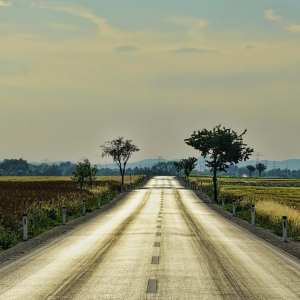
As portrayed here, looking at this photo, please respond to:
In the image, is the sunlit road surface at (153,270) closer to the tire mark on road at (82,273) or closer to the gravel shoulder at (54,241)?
the tire mark on road at (82,273)

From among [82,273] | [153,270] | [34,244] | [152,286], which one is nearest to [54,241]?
[34,244]

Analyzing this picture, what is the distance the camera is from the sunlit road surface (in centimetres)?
952

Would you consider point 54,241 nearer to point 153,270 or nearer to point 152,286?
point 153,270

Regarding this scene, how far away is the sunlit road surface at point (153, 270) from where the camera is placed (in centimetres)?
952

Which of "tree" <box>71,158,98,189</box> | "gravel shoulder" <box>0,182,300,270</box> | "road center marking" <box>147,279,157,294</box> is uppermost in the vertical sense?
"tree" <box>71,158,98,189</box>

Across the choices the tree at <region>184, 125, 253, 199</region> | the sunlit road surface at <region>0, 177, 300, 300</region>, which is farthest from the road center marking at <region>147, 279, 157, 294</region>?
the tree at <region>184, 125, 253, 199</region>

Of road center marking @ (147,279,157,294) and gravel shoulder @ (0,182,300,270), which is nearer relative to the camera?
road center marking @ (147,279,157,294)

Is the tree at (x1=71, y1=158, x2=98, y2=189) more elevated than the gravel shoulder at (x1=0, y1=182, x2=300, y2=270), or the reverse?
the tree at (x1=71, y1=158, x2=98, y2=189)

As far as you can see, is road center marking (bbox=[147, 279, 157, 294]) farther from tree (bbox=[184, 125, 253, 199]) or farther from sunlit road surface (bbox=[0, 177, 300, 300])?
tree (bbox=[184, 125, 253, 199])

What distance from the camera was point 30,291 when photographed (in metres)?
9.69

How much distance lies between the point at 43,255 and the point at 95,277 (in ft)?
13.4

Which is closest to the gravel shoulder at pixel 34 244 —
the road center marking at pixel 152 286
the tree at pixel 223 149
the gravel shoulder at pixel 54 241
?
the gravel shoulder at pixel 54 241

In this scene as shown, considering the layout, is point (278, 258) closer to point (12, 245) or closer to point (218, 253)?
point (218, 253)

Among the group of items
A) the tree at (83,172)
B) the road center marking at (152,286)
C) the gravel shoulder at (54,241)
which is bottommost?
the gravel shoulder at (54,241)
